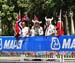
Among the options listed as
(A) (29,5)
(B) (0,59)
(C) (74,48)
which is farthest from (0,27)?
(C) (74,48)

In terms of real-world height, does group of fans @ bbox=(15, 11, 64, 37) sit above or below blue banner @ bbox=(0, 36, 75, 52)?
above

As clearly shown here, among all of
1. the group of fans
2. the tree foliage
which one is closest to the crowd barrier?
the group of fans

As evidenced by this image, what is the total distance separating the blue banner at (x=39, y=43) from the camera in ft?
56.6

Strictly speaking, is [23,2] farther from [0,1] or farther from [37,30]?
[37,30]

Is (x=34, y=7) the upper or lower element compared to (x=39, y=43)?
upper

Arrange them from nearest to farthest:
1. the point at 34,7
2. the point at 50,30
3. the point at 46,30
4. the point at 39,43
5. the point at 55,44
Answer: the point at 55,44 < the point at 39,43 < the point at 50,30 < the point at 46,30 < the point at 34,7

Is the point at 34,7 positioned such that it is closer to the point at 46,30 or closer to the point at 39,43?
the point at 46,30

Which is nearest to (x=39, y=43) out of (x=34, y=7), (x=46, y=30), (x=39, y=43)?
(x=39, y=43)

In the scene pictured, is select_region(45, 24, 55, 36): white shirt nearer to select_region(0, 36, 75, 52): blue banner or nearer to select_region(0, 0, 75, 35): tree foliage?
select_region(0, 36, 75, 52): blue banner

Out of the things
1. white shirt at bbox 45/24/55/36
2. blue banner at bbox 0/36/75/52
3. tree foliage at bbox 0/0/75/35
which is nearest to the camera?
blue banner at bbox 0/36/75/52

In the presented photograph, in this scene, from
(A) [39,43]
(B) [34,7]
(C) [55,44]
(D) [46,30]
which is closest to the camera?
(C) [55,44]

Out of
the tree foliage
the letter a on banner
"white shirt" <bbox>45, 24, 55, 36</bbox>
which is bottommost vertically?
the letter a on banner

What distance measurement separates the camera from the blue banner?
17250mm

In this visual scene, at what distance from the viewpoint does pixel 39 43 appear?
17469 mm
